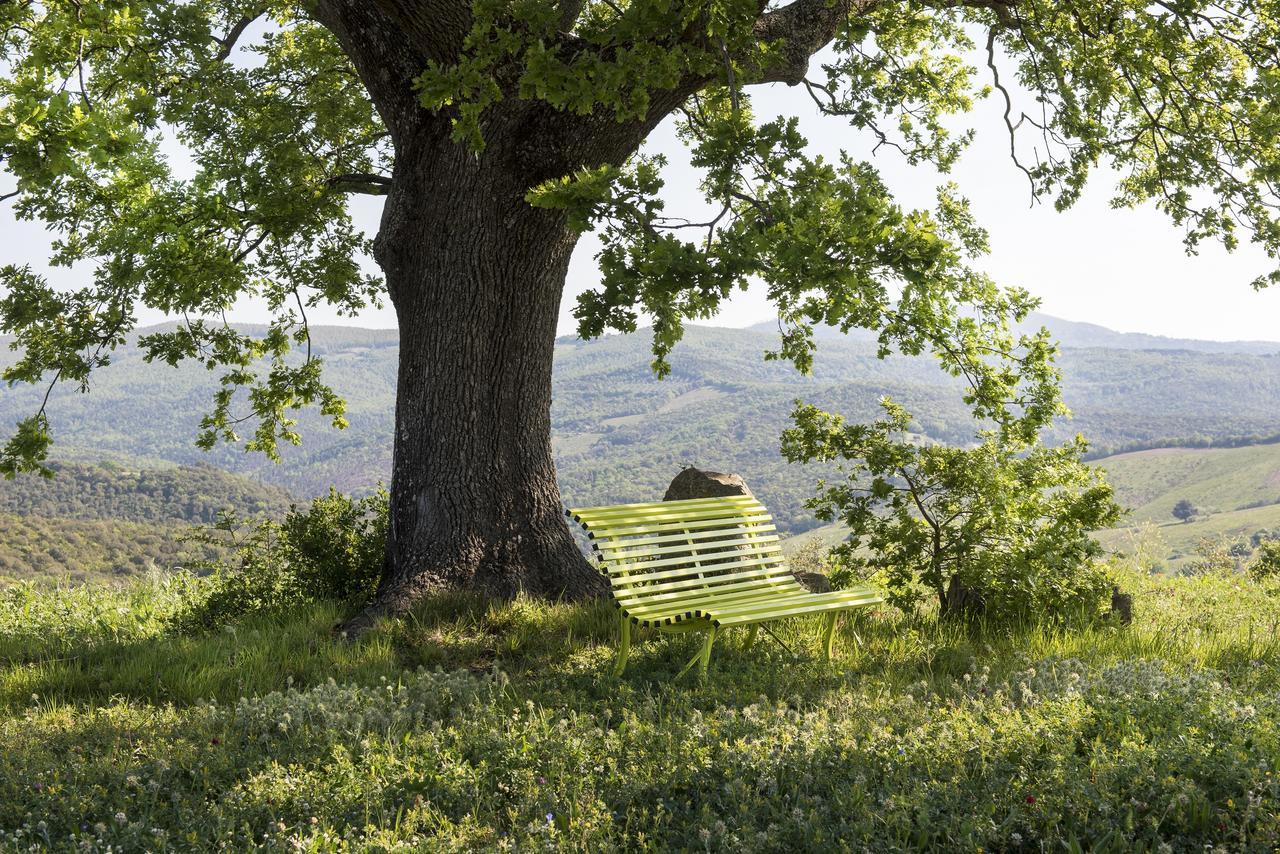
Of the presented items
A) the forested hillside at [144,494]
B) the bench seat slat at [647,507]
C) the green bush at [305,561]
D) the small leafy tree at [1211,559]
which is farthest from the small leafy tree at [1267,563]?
the forested hillside at [144,494]

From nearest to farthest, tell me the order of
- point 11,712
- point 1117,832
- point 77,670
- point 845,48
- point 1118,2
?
point 1117,832 < point 11,712 < point 77,670 < point 1118,2 < point 845,48

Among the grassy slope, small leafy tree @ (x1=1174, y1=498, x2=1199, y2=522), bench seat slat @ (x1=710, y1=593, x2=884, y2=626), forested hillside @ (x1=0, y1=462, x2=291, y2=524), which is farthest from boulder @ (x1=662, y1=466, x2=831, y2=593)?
small leafy tree @ (x1=1174, y1=498, x2=1199, y2=522)

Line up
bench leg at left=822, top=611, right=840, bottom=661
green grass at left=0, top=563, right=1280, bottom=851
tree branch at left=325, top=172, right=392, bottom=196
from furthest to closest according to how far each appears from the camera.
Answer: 1. tree branch at left=325, top=172, right=392, bottom=196
2. bench leg at left=822, top=611, right=840, bottom=661
3. green grass at left=0, top=563, right=1280, bottom=851

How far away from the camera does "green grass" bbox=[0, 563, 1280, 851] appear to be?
3459mm

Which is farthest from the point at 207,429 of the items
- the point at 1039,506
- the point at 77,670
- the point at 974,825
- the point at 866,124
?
the point at 974,825

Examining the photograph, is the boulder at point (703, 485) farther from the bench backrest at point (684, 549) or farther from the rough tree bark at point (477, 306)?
the rough tree bark at point (477, 306)

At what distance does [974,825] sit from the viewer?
11.1ft

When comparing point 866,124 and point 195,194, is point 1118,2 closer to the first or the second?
point 866,124

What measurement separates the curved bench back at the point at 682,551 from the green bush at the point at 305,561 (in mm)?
2363

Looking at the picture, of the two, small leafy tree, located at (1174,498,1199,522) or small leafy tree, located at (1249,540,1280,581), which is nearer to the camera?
small leafy tree, located at (1249,540,1280,581)

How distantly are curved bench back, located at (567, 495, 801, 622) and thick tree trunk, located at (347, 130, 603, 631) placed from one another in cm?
Answer: 102

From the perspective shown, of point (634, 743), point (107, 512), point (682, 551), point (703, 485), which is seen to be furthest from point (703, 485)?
point (107, 512)

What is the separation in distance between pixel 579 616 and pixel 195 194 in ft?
16.3

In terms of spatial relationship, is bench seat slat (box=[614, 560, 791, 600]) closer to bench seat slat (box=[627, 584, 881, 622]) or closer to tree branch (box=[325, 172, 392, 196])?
bench seat slat (box=[627, 584, 881, 622])
